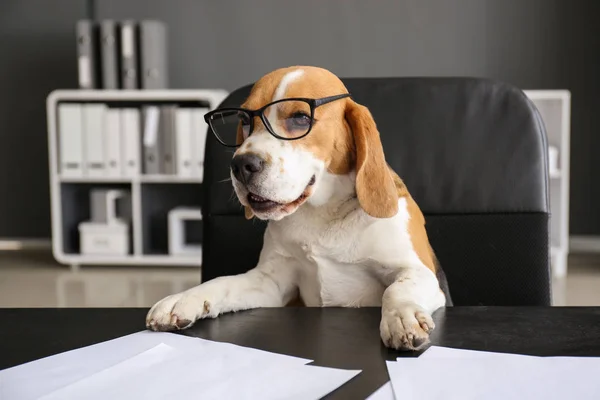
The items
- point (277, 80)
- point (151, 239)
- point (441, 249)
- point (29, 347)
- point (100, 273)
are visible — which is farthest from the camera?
point (151, 239)

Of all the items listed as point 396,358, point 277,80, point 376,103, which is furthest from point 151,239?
point 396,358

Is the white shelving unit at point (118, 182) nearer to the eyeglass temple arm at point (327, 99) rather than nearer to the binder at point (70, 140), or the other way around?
the binder at point (70, 140)

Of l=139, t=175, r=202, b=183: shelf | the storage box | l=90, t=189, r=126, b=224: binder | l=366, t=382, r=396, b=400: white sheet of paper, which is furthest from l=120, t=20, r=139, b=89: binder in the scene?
l=366, t=382, r=396, b=400: white sheet of paper

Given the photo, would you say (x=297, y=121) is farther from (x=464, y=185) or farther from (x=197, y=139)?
(x=197, y=139)

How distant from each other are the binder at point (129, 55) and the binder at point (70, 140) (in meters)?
0.32

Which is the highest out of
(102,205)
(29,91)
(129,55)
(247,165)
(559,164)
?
(129,55)

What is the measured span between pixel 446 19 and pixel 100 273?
2.47 m

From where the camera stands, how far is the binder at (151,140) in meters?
3.88

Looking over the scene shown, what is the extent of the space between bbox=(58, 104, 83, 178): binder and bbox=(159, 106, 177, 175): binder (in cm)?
46

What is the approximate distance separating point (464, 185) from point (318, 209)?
1.38 ft

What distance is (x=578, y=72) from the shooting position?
4.03 meters

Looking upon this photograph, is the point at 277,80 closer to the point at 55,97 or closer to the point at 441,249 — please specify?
the point at 441,249

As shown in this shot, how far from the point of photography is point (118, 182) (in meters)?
4.18

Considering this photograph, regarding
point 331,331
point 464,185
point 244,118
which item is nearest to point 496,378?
point 331,331
